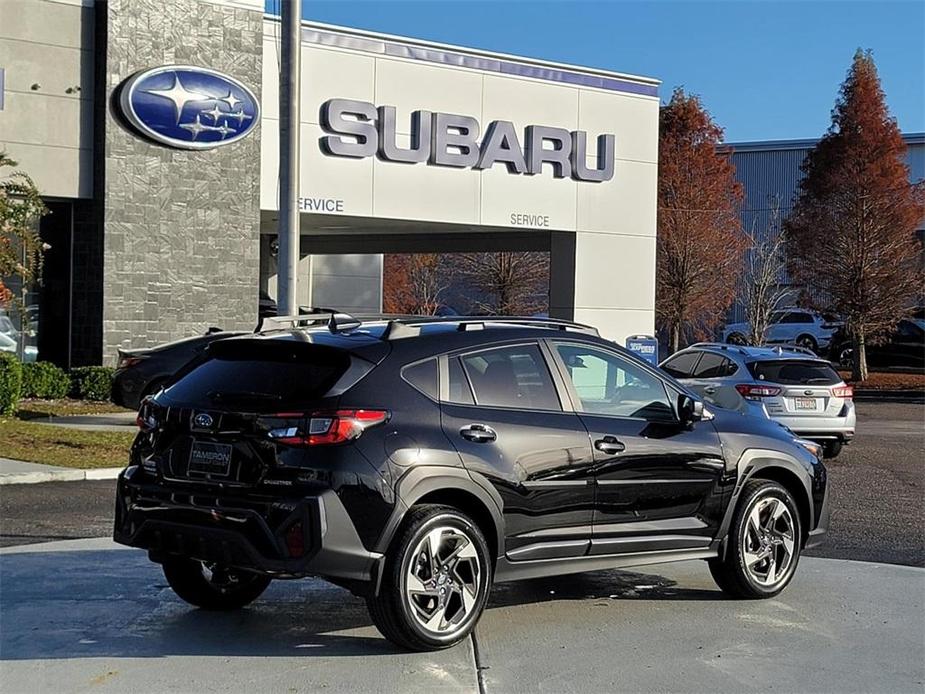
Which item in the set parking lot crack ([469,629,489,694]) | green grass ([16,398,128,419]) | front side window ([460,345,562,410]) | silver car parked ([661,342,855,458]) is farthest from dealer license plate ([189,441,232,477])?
green grass ([16,398,128,419])

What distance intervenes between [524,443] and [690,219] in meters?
33.2

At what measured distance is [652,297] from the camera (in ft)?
94.6

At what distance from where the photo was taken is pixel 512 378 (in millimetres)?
7258

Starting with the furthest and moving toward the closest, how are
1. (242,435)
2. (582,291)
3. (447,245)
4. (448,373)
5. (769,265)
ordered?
(769,265) < (447,245) < (582,291) < (448,373) < (242,435)

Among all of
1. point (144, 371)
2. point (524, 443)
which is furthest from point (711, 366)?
point (524, 443)

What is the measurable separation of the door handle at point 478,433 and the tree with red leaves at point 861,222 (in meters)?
30.6

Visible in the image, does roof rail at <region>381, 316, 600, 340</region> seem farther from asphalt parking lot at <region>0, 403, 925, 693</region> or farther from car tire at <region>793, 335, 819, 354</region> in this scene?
car tire at <region>793, 335, 819, 354</region>

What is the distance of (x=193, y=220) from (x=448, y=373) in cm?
1731

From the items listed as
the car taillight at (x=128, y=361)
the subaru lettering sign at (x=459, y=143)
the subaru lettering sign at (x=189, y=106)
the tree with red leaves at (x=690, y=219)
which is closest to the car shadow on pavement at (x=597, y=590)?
the car taillight at (x=128, y=361)

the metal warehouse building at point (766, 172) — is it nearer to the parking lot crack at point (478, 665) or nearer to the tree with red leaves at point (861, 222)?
the tree with red leaves at point (861, 222)

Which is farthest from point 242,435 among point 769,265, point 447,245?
point 769,265

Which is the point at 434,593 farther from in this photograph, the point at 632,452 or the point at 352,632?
the point at 632,452

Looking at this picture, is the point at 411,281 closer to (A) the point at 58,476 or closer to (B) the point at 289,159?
(B) the point at 289,159

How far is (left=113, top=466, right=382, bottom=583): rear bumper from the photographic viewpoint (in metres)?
6.24
